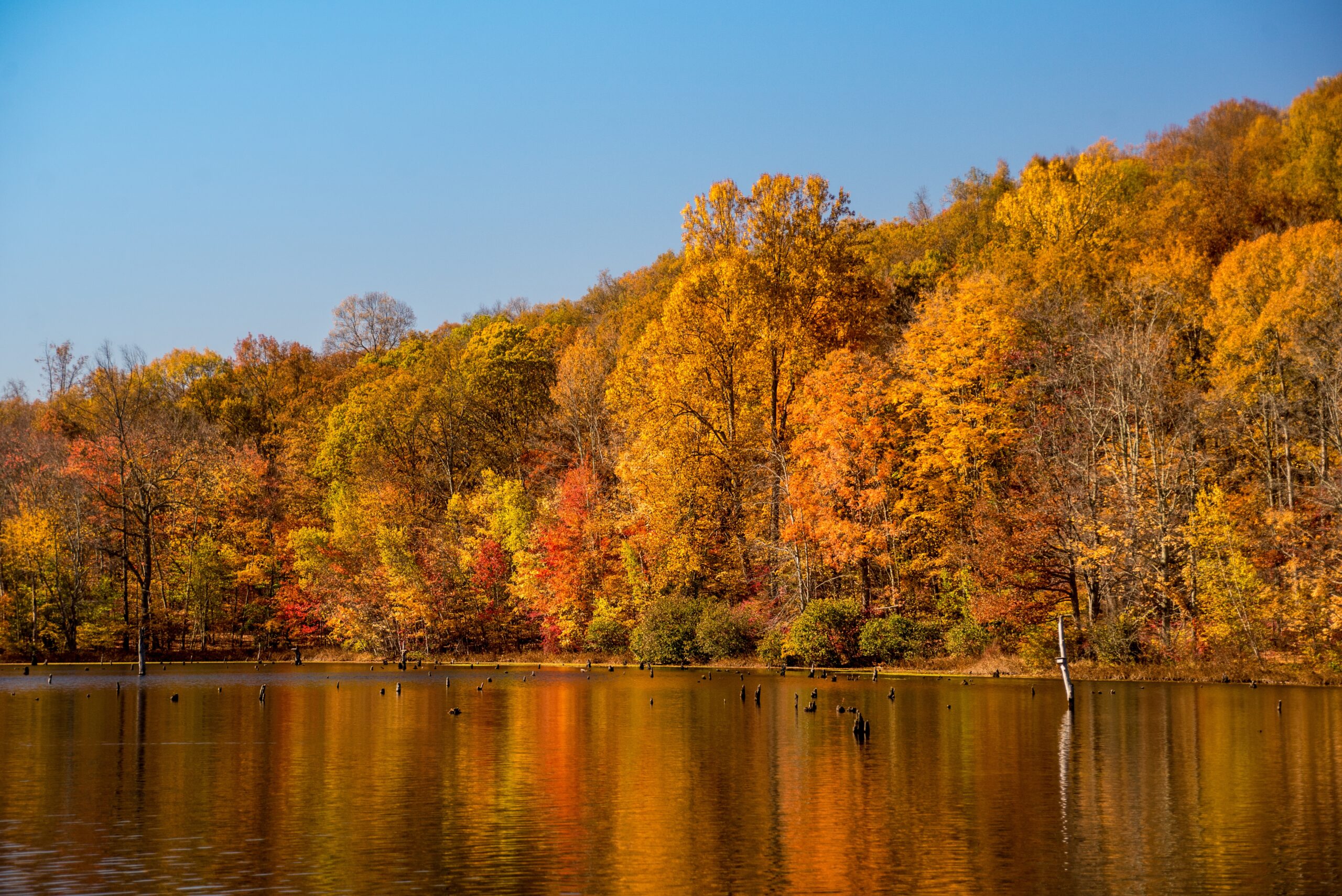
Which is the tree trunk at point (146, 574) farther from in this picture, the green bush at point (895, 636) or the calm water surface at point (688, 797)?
the green bush at point (895, 636)

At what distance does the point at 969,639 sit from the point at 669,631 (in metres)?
17.2

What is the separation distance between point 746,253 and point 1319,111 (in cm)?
4201

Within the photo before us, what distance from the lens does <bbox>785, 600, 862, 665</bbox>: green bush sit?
198ft

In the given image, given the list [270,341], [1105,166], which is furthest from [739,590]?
[270,341]

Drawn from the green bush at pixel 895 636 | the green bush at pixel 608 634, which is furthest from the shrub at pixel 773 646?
the green bush at pixel 608 634

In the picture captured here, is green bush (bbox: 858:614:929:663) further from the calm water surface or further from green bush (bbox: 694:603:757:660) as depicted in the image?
the calm water surface

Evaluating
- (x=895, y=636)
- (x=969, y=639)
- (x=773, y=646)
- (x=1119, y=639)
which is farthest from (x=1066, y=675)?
(x=773, y=646)

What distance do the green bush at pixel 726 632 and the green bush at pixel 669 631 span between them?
80cm

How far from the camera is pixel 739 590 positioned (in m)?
69.3

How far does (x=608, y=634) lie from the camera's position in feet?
237

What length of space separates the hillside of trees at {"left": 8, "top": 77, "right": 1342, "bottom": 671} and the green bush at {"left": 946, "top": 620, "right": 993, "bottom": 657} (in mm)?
170

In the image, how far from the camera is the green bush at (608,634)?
236ft

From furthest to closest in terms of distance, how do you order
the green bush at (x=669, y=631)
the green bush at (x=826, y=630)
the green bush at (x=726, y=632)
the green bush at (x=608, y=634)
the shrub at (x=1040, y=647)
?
1. the green bush at (x=608, y=634)
2. the green bush at (x=669, y=631)
3. the green bush at (x=726, y=632)
4. the green bush at (x=826, y=630)
5. the shrub at (x=1040, y=647)

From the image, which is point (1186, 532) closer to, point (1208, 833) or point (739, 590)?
point (739, 590)
